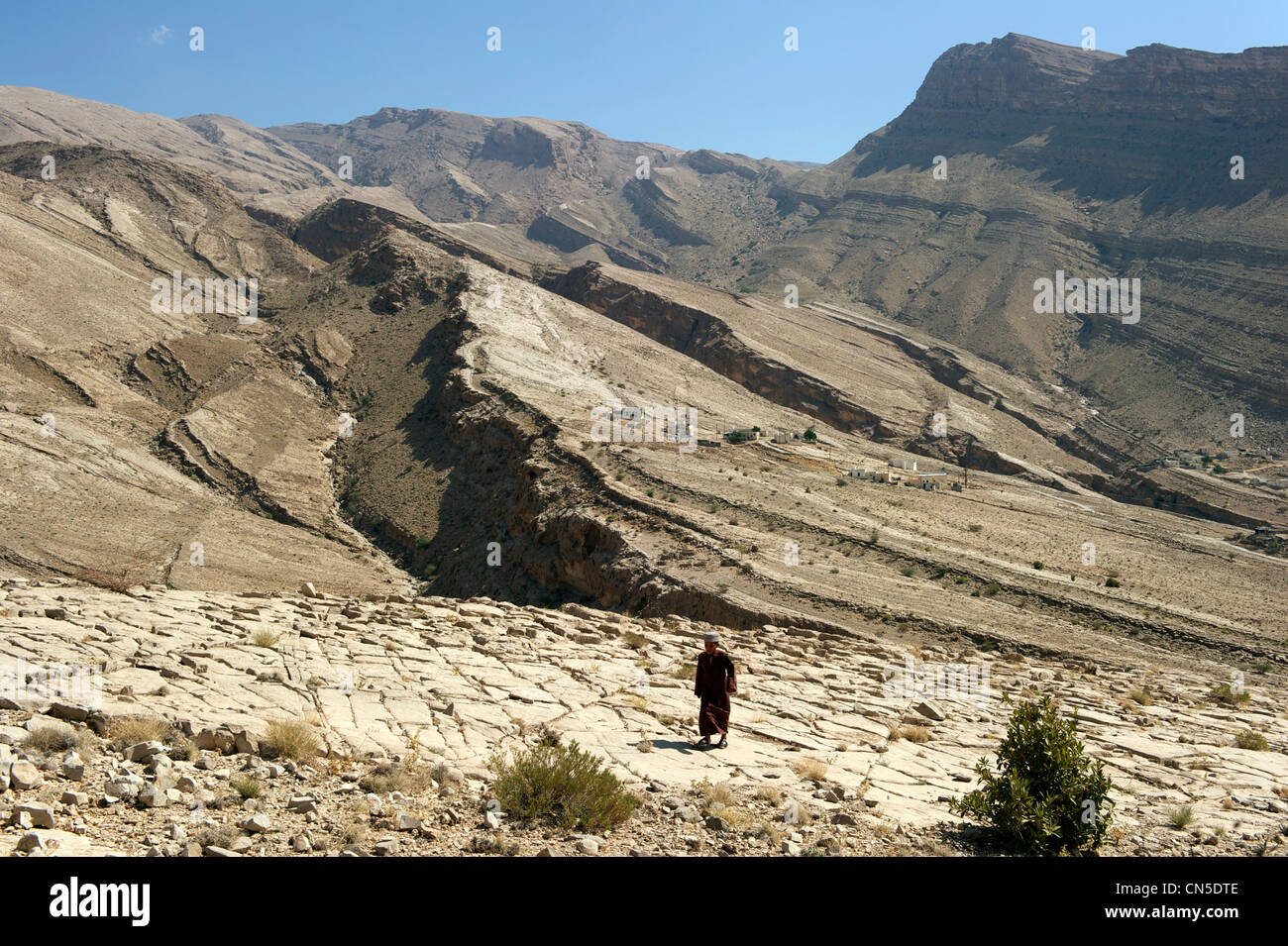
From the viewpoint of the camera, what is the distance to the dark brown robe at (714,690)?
9102 millimetres

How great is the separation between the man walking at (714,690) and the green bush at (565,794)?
2449mm

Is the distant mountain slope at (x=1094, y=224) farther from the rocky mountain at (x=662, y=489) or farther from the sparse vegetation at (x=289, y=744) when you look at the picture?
the sparse vegetation at (x=289, y=744)

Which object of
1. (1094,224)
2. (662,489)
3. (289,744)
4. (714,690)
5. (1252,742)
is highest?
(1094,224)

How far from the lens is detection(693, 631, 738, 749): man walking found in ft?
29.9

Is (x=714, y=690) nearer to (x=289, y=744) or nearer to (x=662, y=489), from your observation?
(x=289, y=744)

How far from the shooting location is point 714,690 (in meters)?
9.14

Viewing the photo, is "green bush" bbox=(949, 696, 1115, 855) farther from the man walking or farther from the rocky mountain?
the man walking

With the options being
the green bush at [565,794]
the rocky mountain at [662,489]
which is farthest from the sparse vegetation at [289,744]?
the green bush at [565,794]

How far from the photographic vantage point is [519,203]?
134125 millimetres

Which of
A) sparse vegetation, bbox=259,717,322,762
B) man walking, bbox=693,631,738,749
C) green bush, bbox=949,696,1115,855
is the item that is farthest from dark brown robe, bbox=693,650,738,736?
sparse vegetation, bbox=259,717,322,762

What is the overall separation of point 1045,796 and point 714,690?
3.46m

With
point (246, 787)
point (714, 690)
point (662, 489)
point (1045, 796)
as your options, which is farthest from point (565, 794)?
point (662, 489)
